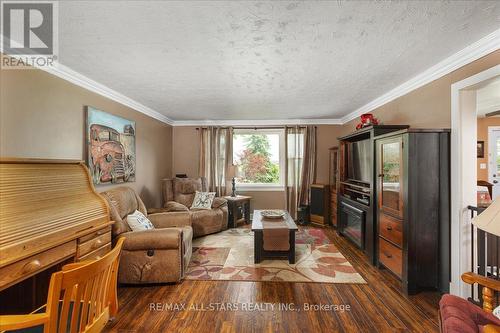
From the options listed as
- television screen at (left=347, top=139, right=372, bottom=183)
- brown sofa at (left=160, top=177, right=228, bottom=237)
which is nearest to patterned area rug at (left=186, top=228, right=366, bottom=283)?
brown sofa at (left=160, top=177, right=228, bottom=237)

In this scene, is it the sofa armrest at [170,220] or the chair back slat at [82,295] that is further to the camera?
the sofa armrest at [170,220]

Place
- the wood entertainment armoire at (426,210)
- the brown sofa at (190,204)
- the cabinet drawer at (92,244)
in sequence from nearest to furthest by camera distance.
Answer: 1. the cabinet drawer at (92,244)
2. the wood entertainment armoire at (426,210)
3. the brown sofa at (190,204)

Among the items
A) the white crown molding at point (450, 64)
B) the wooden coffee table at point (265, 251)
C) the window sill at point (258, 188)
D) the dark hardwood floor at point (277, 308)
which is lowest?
the dark hardwood floor at point (277, 308)

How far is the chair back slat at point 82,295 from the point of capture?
95 cm

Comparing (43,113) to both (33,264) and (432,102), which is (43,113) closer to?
(33,264)

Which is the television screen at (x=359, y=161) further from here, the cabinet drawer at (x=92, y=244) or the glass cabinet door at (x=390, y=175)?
the cabinet drawer at (x=92, y=244)

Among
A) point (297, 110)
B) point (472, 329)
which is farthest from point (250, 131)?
point (472, 329)

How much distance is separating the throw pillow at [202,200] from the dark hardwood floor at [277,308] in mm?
2062

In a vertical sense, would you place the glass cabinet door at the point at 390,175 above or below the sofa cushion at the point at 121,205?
above

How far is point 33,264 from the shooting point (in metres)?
1.47

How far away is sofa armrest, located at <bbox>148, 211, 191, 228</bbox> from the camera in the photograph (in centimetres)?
337

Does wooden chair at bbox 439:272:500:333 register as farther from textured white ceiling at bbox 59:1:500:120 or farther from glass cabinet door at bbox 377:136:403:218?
textured white ceiling at bbox 59:1:500:120

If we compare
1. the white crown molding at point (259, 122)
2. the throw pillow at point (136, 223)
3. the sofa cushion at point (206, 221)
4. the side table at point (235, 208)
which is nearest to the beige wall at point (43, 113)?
the throw pillow at point (136, 223)

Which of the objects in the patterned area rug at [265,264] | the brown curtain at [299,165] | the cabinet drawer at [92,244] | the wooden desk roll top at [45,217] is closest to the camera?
Result: the wooden desk roll top at [45,217]
